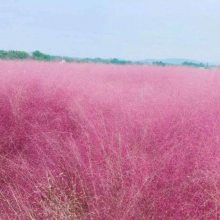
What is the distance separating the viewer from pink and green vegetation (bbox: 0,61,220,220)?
2.36 meters

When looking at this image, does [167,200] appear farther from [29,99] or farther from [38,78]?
[38,78]

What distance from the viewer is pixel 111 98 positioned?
4.33 meters

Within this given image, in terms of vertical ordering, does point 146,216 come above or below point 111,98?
below

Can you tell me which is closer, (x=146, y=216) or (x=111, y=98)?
(x=146, y=216)

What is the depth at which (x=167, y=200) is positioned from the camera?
238cm

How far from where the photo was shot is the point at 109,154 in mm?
2852

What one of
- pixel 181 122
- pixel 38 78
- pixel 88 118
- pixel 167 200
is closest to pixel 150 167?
pixel 167 200

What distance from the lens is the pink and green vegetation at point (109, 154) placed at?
2.36 metres

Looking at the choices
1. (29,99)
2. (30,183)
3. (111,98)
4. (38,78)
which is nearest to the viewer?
(30,183)

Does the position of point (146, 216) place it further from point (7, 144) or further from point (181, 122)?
point (7, 144)

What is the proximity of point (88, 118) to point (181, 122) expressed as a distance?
865mm

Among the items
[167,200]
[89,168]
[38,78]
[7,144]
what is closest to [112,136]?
[89,168]

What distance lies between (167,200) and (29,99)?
261 centimetres

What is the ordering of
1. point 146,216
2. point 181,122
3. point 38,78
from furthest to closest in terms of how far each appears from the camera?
point 38,78 < point 181,122 < point 146,216
